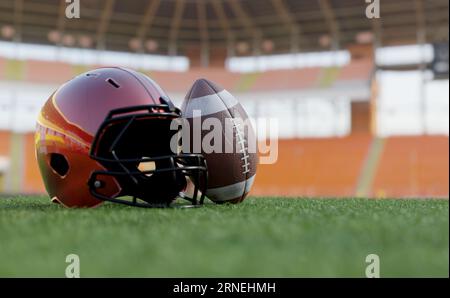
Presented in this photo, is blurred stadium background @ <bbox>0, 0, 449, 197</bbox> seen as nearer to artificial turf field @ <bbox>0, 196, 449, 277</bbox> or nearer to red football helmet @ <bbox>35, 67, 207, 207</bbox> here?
red football helmet @ <bbox>35, 67, 207, 207</bbox>

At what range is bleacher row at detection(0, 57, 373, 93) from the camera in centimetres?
1586

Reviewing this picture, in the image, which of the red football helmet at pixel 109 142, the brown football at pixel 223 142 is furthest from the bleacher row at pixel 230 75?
the red football helmet at pixel 109 142

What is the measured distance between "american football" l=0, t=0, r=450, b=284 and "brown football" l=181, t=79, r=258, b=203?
0.03 feet

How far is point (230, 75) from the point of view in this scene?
17359mm

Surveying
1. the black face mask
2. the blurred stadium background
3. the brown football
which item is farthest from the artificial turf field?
the blurred stadium background

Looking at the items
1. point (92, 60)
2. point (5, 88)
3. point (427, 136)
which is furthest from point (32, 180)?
point (427, 136)

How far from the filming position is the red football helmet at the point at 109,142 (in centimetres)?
236

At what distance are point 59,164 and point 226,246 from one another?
154 cm

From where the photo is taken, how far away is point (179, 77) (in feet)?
56.4

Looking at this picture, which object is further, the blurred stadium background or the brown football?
the blurred stadium background

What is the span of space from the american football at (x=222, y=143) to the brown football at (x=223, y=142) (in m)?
0.01

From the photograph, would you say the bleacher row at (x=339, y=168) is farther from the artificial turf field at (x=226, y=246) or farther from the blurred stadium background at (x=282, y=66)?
the artificial turf field at (x=226, y=246)
